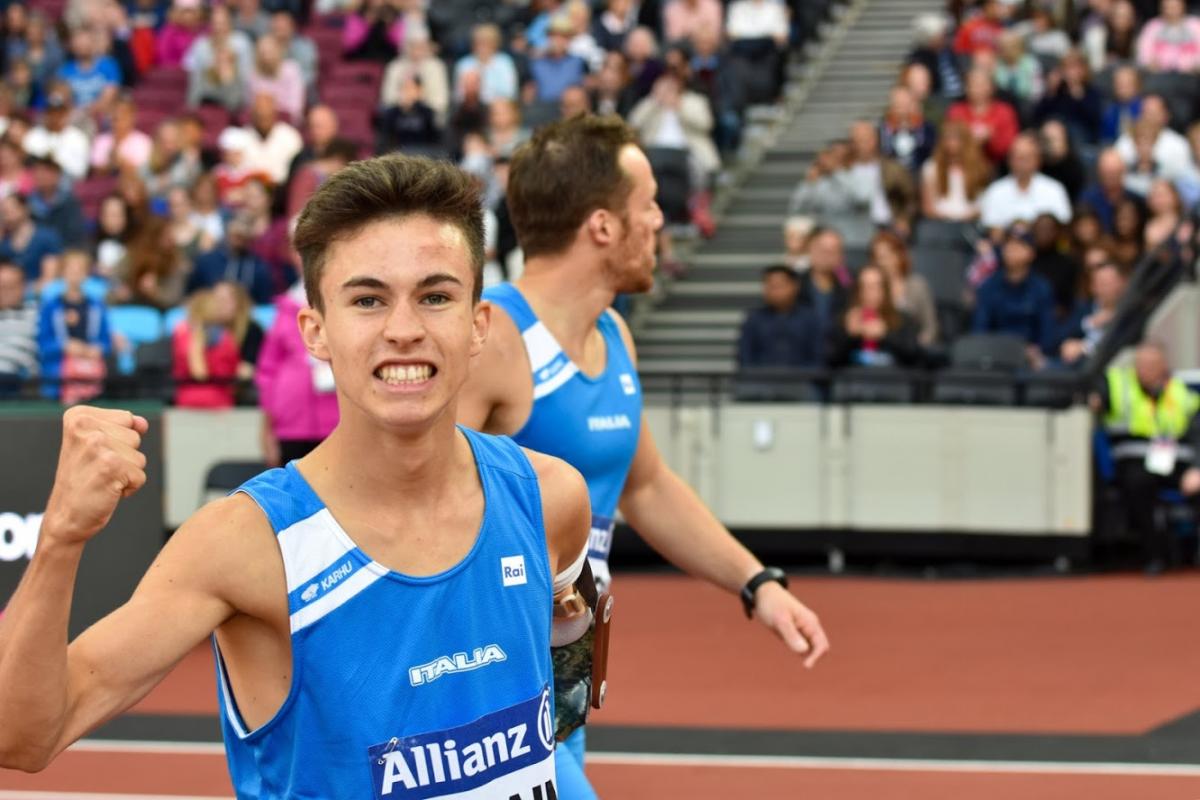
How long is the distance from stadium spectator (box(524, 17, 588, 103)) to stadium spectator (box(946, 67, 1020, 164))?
145 inches

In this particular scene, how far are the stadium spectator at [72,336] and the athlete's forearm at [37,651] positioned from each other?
12099 millimetres

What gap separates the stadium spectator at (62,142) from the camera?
20.1m

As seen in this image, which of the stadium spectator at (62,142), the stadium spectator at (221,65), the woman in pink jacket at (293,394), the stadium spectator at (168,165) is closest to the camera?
the woman in pink jacket at (293,394)

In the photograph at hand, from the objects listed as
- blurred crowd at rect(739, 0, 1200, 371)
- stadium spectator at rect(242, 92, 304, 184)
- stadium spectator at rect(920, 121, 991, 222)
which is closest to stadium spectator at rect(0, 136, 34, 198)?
stadium spectator at rect(242, 92, 304, 184)

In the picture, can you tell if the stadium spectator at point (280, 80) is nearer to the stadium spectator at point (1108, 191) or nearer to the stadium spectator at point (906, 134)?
the stadium spectator at point (906, 134)

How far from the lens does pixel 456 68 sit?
1938 centimetres

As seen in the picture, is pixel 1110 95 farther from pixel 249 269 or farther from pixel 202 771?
pixel 202 771

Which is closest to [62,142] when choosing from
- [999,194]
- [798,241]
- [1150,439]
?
[798,241]

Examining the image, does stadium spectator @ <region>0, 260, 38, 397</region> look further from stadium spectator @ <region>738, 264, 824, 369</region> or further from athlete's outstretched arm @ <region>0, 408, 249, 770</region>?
athlete's outstretched arm @ <region>0, 408, 249, 770</region>

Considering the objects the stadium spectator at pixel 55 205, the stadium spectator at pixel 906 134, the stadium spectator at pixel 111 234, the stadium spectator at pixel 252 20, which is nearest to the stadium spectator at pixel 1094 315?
the stadium spectator at pixel 906 134

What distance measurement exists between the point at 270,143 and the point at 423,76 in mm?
1637

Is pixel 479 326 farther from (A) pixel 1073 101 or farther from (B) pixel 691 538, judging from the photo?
(A) pixel 1073 101

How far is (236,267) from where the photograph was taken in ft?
53.5

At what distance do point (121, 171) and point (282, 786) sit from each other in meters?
16.8
